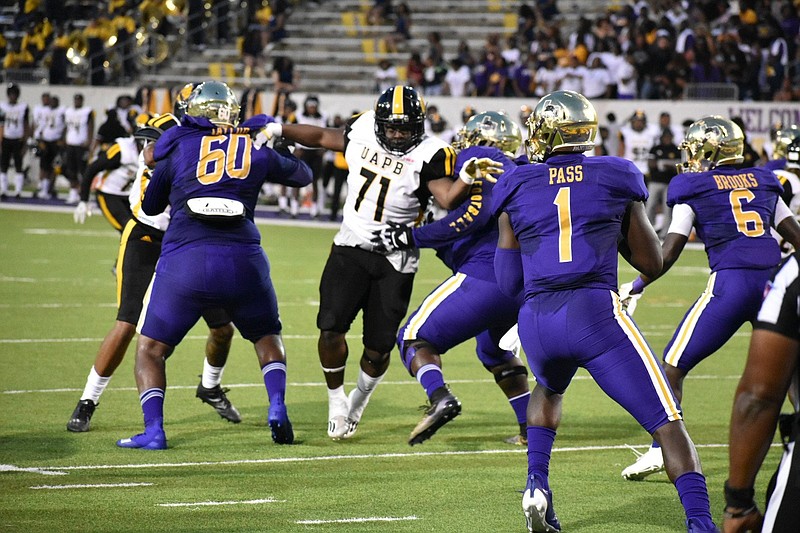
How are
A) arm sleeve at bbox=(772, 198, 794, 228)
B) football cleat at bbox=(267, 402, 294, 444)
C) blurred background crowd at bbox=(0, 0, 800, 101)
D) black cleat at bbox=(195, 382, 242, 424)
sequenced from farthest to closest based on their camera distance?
blurred background crowd at bbox=(0, 0, 800, 101), black cleat at bbox=(195, 382, 242, 424), football cleat at bbox=(267, 402, 294, 444), arm sleeve at bbox=(772, 198, 794, 228)

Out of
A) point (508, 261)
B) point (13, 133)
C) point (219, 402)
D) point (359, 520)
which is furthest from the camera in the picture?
point (13, 133)

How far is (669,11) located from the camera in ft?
78.7

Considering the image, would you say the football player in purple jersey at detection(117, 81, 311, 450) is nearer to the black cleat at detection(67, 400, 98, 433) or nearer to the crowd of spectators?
the black cleat at detection(67, 400, 98, 433)

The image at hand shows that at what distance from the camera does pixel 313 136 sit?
711 cm

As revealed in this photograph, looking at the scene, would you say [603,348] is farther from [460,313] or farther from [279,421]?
[279,421]

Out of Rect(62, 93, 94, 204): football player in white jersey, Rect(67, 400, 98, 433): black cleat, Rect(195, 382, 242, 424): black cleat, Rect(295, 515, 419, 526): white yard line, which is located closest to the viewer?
Rect(295, 515, 419, 526): white yard line

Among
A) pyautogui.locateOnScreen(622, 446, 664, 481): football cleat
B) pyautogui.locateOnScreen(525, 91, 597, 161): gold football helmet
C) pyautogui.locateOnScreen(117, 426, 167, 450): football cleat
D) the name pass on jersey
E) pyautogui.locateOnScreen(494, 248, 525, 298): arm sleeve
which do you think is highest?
pyautogui.locateOnScreen(525, 91, 597, 161): gold football helmet

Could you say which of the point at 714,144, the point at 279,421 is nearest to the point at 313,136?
the point at 279,421

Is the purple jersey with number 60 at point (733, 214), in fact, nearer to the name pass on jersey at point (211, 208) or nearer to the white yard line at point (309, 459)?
the white yard line at point (309, 459)

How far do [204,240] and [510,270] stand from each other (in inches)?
80.2

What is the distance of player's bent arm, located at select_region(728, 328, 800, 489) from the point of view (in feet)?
10.4

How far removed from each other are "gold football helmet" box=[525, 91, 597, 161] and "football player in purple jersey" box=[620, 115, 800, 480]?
1.35m

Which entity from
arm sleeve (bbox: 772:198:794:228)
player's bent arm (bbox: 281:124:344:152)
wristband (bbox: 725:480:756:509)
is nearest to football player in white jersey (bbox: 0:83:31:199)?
player's bent arm (bbox: 281:124:344:152)

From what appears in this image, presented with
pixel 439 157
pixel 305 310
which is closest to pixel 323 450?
pixel 439 157
